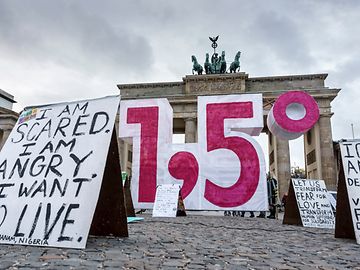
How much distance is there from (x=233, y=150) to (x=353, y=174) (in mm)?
5138

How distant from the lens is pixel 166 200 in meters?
9.05

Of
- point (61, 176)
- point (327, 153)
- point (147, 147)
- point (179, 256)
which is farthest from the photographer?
point (327, 153)

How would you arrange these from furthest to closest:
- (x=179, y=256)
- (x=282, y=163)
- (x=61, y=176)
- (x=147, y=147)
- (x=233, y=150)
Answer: (x=282, y=163)
(x=147, y=147)
(x=233, y=150)
(x=61, y=176)
(x=179, y=256)

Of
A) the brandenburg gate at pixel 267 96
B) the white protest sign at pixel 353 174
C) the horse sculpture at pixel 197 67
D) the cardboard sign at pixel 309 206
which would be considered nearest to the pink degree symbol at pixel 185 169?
the cardboard sign at pixel 309 206

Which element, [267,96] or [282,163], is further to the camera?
[267,96]

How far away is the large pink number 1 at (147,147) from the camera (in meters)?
9.97

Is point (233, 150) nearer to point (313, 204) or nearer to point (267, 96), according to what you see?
point (313, 204)

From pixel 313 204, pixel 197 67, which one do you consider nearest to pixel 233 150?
pixel 313 204

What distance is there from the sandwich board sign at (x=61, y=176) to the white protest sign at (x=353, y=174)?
2.95 m

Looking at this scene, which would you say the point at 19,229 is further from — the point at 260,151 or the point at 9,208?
the point at 260,151

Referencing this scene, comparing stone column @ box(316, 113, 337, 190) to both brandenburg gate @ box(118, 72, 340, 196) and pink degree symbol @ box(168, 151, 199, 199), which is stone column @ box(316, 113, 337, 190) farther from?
pink degree symbol @ box(168, 151, 199, 199)

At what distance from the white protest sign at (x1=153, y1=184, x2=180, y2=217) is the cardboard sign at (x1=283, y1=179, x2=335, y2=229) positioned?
310cm

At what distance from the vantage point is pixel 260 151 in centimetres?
930

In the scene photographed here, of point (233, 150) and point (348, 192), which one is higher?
point (233, 150)
